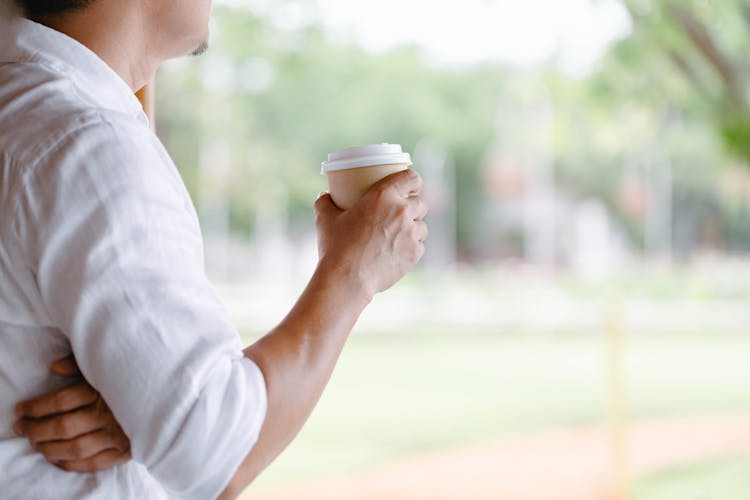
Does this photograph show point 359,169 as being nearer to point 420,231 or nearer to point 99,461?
point 420,231

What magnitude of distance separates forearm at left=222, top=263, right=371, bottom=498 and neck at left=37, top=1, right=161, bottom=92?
211mm

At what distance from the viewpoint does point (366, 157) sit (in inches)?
30.0

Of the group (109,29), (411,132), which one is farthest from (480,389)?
(109,29)

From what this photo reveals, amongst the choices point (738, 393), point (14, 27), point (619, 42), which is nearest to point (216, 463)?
point (14, 27)

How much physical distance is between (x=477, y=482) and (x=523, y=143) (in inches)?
328

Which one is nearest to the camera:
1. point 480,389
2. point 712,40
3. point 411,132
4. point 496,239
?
point 712,40

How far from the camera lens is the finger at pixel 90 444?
66 cm

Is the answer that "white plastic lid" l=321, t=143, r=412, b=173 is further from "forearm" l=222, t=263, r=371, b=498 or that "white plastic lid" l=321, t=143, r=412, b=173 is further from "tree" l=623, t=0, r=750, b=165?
"tree" l=623, t=0, r=750, b=165

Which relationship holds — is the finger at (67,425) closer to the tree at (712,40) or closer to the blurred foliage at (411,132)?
the tree at (712,40)

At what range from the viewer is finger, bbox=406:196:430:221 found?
72 cm

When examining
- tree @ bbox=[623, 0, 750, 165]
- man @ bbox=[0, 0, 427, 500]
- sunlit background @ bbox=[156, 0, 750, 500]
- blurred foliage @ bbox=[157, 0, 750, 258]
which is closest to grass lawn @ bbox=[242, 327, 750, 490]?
sunlit background @ bbox=[156, 0, 750, 500]

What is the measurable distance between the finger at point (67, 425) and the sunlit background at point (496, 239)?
523 cm

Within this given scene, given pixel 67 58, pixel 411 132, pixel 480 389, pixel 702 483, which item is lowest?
pixel 480 389

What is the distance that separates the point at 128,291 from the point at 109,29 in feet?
0.75
